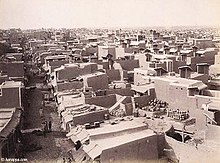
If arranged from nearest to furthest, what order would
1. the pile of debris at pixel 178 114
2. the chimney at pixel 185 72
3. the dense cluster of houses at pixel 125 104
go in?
the dense cluster of houses at pixel 125 104
the pile of debris at pixel 178 114
the chimney at pixel 185 72

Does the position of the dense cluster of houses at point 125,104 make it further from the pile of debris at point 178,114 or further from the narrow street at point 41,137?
the narrow street at point 41,137

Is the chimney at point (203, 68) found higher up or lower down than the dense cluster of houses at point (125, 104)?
higher up

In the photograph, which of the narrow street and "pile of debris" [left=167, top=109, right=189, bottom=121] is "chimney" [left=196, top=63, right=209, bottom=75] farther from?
the narrow street

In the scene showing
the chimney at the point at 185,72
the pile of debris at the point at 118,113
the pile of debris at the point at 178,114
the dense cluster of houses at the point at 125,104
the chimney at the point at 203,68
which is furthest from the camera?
the chimney at the point at 203,68

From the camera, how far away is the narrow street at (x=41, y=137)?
4.38 metres

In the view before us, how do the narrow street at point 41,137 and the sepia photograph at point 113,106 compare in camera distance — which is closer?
the sepia photograph at point 113,106

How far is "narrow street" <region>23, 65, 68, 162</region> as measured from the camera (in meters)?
4.38

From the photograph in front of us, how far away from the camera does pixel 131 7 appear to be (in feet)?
11.2

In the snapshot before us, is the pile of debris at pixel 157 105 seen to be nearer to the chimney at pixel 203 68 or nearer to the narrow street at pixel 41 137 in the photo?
the chimney at pixel 203 68

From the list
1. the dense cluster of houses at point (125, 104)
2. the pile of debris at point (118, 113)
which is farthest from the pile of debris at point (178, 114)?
the pile of debris at point (118, 113)

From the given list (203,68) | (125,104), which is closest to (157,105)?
(125,104)

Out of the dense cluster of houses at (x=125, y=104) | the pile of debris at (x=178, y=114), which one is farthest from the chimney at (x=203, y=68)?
the pile of debris at (x=178, y=114)

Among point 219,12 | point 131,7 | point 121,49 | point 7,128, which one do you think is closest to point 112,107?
point 7,128

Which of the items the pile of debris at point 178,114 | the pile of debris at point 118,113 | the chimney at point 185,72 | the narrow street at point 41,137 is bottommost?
the narrow street at point 41,137
